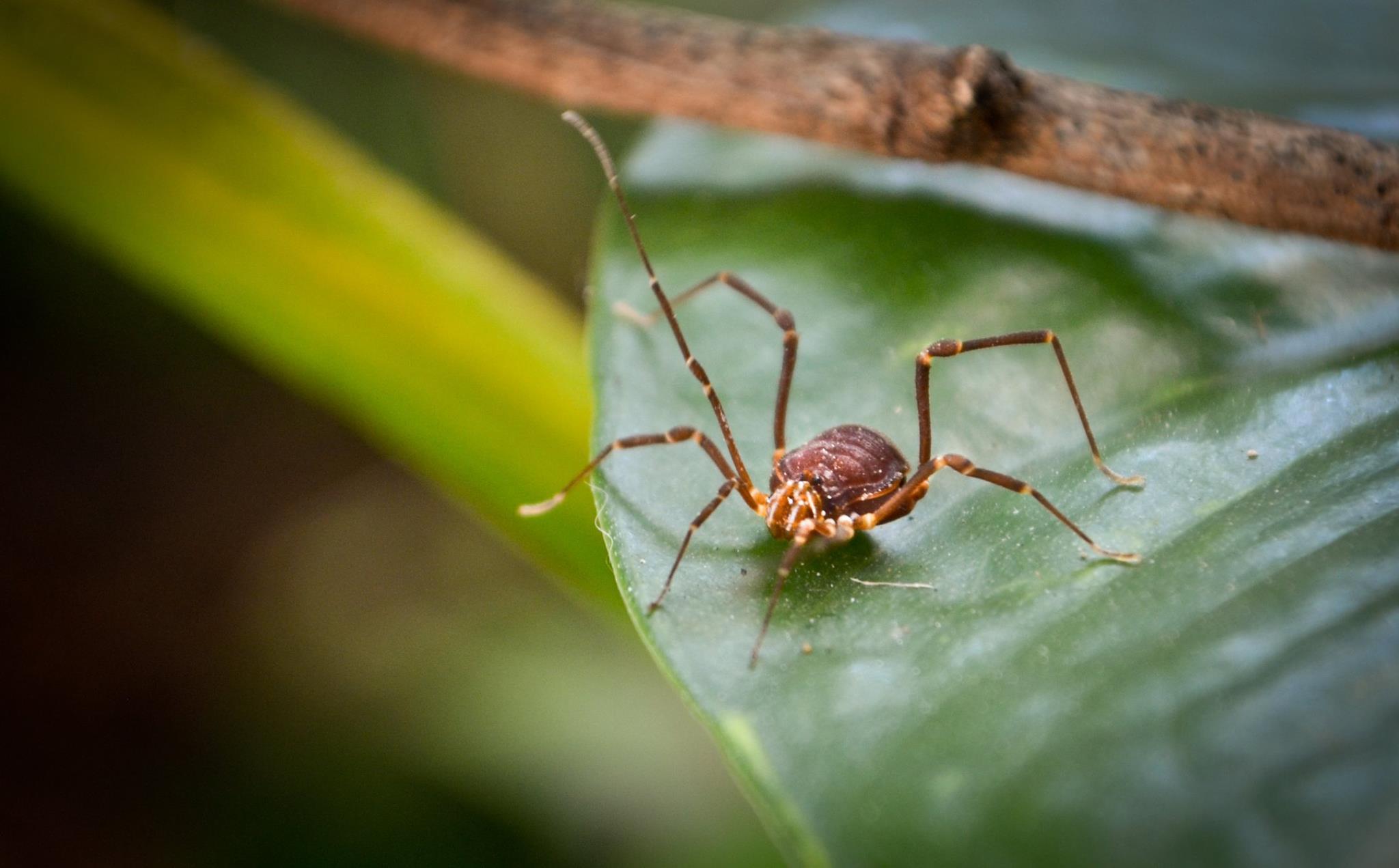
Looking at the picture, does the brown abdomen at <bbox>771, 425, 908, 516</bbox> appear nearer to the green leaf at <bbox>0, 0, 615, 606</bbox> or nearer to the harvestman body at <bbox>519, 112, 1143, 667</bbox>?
the harvestman body at <bbox>519, 112, 1143, 667</bbox>

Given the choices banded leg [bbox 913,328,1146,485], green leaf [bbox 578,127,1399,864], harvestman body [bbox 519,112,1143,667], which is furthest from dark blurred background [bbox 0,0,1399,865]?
harvestman body [bbox 519,112,1143,667]

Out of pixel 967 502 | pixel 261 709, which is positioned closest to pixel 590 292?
pixel 967 502

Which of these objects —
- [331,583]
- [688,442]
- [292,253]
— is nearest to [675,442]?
[688,442]

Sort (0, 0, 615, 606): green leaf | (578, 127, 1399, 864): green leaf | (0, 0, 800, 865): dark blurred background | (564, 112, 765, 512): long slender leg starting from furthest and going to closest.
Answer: (0, 0, 800, 865): dark blurred background < (0, 0, 615, 606): green leaf < (564, 112, 765, 512): long slender leg < (578, 127, 1399, 864): green leaf

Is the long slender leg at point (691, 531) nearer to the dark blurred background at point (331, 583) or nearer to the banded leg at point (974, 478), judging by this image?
the banded leg at point (974, 478)

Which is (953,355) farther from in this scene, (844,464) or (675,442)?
(675,442)

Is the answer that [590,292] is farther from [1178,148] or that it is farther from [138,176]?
[138,176]
